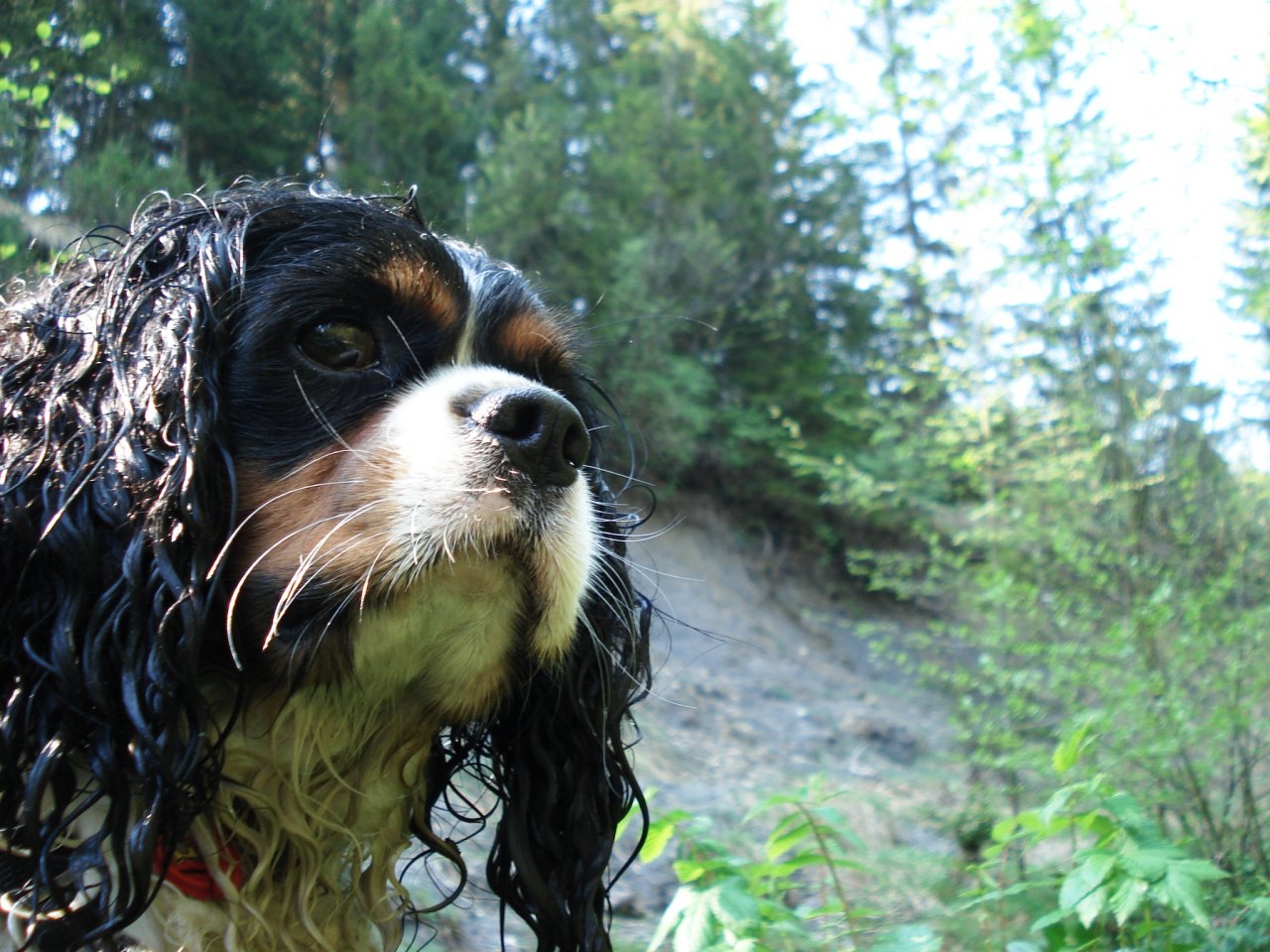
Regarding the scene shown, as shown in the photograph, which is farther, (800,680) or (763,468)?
(763,468)

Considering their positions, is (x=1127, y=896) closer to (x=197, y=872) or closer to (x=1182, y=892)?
(x=1182, y=892)

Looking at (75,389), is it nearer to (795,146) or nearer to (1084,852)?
(1084,852)

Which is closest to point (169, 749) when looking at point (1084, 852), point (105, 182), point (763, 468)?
point (1084, 852)

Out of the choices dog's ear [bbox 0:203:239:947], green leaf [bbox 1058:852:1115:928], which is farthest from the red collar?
green leaf [bbox 1058:852:1115:928]

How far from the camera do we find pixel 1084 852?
2.31 metres

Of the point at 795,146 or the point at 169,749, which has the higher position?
the point at 795,146

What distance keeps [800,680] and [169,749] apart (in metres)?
10.1

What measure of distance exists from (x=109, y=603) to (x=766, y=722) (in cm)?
→ 820

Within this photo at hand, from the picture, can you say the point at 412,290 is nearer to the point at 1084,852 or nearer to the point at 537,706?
the point at 537,706

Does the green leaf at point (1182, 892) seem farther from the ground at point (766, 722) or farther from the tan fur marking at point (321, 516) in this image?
the tan fur marking at point (321, 516)

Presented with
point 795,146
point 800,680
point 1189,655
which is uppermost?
point 795,146

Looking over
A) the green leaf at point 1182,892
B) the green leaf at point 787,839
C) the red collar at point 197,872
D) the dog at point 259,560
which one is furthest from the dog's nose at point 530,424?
the green leaf at point 1182,892

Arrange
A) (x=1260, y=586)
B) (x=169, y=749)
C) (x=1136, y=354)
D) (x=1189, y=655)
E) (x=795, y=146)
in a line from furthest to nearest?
(x=795, y=146), (x=1136, y=354), (x=1260, y=586), (x=1189, y=655), (x=169, y=749)

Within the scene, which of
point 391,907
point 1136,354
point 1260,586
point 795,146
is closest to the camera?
point 391,907
